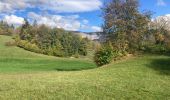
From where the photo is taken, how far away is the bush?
28319 millimetres

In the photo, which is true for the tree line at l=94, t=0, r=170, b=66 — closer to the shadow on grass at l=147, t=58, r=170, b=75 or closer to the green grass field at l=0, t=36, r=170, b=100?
the shadow on grass at l=147, t=58, r=170, b=75

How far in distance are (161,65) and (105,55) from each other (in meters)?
7.88

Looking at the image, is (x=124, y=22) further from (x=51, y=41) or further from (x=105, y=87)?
(x=51, y=41)

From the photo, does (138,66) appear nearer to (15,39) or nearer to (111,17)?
(111,17)

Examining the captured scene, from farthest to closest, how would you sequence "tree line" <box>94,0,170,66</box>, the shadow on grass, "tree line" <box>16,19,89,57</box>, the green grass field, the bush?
1. "tree line" <box>16,19,89,57</box>
2. "tree line" <box>94,0,170,66</box>
3. the bush
4. the shadow on grass
5. the green grass field

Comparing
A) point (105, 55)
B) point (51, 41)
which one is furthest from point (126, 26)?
point (51, 41)

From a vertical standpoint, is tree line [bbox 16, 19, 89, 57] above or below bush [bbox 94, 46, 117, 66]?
below

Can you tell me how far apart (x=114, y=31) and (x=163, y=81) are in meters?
17.7

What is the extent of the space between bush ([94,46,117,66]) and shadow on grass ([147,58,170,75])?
17.4 ft

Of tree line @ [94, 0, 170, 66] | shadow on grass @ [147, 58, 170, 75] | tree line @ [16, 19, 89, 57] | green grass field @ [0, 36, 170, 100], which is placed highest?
tree line @ [94, 0, 170, 66]

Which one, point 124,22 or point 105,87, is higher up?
point 124,22

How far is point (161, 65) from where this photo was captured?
21.4 meters

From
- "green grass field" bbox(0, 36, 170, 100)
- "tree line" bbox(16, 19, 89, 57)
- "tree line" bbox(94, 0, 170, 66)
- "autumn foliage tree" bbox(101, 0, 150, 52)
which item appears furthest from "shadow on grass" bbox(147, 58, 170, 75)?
"tree line" bbox(16, 19, 89, 57)

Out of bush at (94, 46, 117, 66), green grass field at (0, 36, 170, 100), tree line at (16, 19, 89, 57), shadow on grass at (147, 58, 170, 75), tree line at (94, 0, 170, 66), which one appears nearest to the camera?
green grass field at (0, 36, 170, 100)
